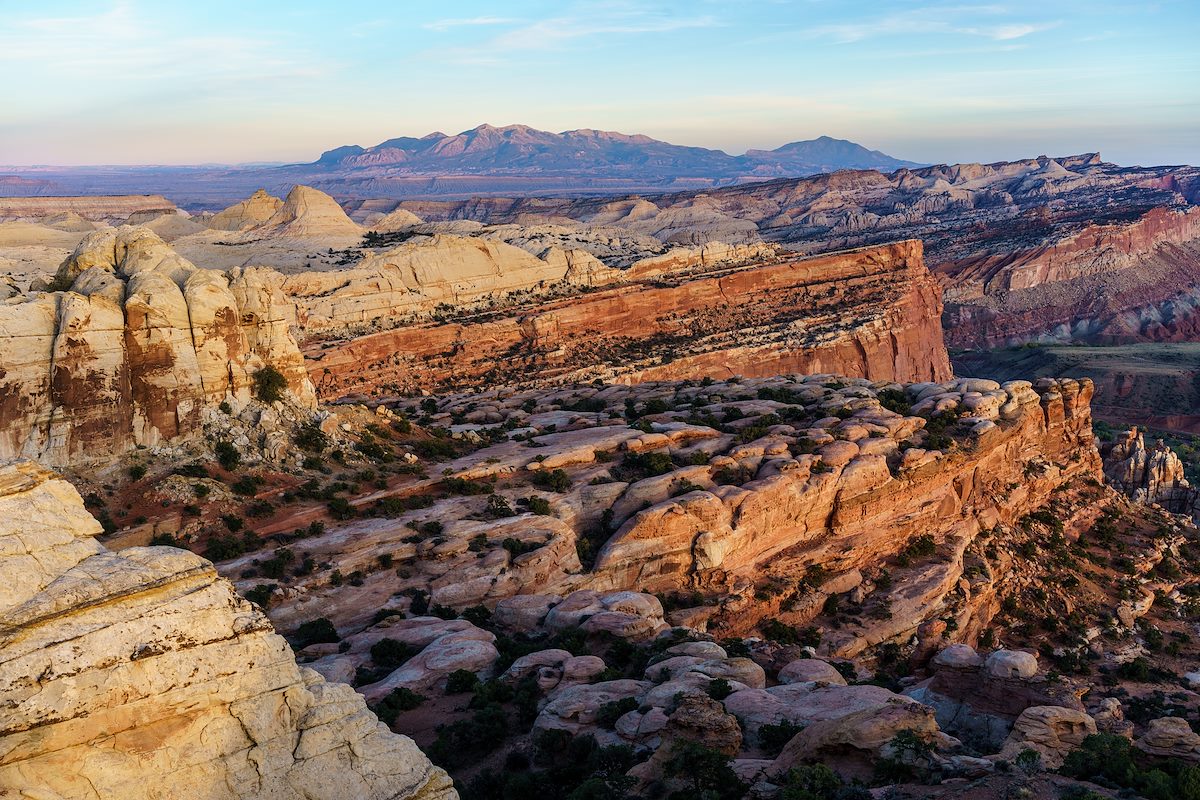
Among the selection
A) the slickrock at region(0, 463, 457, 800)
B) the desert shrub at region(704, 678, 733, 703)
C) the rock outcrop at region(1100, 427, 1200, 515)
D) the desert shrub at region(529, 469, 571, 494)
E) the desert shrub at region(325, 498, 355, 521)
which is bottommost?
the rock outcrop at region(1100, 427, 1200, 515)

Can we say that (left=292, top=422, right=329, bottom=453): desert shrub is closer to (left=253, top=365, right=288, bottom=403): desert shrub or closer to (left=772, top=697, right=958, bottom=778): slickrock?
(left=253, top=365, right=288, bottom=403): desert shrub

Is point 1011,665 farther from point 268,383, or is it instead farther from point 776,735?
point 268,383

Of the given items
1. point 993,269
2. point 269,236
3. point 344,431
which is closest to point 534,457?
point 344,431

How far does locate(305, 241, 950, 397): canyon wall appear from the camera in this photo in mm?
62562

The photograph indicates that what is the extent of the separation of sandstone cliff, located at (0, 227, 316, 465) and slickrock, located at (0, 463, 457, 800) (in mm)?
15426

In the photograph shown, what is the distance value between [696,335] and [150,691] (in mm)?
65722

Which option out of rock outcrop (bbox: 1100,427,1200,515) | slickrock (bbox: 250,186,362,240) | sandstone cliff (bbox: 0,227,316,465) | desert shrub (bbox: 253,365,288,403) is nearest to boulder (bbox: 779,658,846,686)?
desert shrub (bbox: 253,365,288,403)

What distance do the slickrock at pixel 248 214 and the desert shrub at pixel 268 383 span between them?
74390 millimetres

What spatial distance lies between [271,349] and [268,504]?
5.35 metres

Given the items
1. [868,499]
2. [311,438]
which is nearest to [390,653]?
[311,438]

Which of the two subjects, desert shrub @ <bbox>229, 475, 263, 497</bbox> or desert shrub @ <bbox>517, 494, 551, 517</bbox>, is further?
desert shrub @ <bbox>517, 494, 551, 517</bbox>

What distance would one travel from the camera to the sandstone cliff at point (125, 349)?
24797mm

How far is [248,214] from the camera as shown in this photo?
330ft

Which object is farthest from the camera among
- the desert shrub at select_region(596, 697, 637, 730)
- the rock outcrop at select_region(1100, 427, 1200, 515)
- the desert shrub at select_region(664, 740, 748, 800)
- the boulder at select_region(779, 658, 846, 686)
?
the rock outcrop at select_region(1100, 427, 1200, 515)
